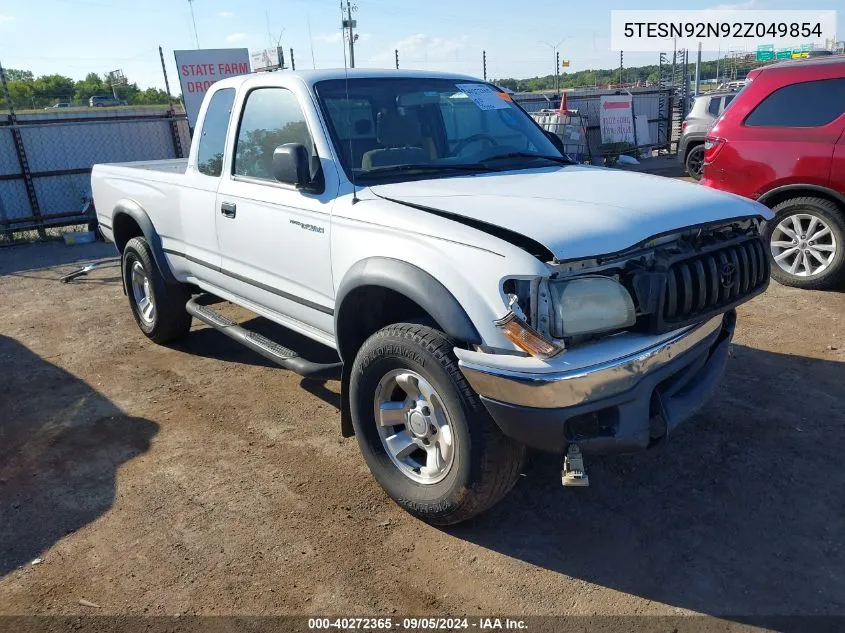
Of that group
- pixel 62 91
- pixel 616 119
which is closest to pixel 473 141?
pixel 616 119

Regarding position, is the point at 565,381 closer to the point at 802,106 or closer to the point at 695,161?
the point at 802,106

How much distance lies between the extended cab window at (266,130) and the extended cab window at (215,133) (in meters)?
0.23

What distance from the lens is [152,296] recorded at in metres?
5.58

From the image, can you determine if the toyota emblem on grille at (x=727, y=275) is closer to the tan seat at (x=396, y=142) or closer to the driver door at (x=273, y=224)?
the tan seat at (x=396, y=142)

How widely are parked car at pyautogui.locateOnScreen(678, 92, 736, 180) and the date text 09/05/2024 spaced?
1281 cm

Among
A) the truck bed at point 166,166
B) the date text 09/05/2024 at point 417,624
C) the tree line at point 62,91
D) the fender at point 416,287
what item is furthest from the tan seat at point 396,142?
the tree line at point 62,91

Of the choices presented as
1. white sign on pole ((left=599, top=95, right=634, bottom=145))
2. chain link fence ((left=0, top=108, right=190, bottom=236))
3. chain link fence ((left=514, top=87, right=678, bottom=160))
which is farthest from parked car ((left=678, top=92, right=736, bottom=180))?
chain link fence ((left=0, top=108, right=190, bottom=236))

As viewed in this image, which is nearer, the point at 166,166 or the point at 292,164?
the point at 292,164

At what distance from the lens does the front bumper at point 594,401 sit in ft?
8.36

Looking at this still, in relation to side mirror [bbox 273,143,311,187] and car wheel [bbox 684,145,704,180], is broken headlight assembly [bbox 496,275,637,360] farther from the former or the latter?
car wheel [bbox 684,145,704,180]

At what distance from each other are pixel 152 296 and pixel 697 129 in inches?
473

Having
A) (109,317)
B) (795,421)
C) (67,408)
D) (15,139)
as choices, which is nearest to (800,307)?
(795,421)

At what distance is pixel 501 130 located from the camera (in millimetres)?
4203

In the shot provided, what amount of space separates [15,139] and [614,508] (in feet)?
39.1
